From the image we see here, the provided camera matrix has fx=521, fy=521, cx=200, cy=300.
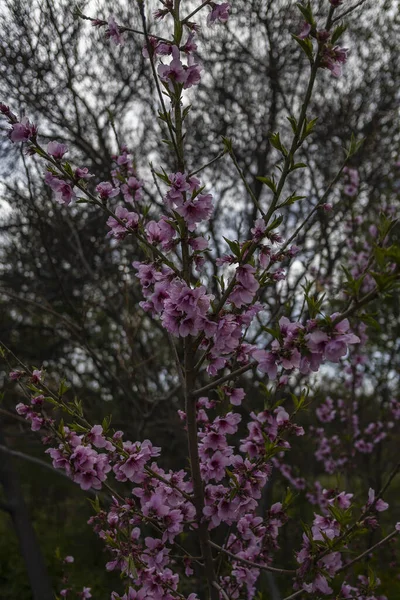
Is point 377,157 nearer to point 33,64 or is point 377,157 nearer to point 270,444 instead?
point 33,64

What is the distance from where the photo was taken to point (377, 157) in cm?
684

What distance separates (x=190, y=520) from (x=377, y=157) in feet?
19.3

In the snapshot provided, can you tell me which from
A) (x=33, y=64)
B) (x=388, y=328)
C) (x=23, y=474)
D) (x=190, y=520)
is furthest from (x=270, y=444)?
(x=23, y=474)

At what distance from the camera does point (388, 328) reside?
927 centimetres

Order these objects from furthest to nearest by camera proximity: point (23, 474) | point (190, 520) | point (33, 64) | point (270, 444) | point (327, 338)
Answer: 1. point (23, 474)
2. point (33, 64)
3. point (190, 520)
4. point (270, 444)
5. point (327, 338)

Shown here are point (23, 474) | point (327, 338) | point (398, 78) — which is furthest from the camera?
point (23, 474)

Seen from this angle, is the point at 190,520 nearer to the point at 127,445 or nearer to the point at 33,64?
the point at 127,445

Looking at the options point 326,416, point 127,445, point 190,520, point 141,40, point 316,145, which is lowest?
point 190,520

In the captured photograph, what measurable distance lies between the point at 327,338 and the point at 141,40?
17.1 ft

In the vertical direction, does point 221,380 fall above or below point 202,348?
below

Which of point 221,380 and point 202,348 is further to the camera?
point 202,348

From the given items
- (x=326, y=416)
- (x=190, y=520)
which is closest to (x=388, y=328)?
(x=326, y=416)

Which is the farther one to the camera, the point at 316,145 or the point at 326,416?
the point at 316,145

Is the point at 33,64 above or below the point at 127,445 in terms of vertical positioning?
above
